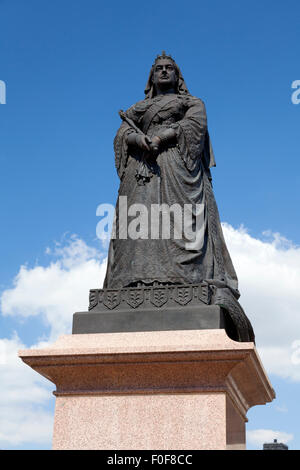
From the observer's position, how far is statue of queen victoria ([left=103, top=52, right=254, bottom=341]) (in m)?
9.07

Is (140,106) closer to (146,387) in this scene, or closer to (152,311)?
(152,311)

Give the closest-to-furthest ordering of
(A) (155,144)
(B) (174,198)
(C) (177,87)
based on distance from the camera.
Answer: (B) (174,198), (A) (155,144), (C) (177,87)

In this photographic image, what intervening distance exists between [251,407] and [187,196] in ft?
11.0

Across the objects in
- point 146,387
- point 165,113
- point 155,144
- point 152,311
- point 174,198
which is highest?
point 165,113

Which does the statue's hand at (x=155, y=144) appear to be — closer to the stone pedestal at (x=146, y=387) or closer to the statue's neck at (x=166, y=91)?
the statue's neck at (x=166, y=91)

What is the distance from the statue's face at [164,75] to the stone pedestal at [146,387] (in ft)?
13.5

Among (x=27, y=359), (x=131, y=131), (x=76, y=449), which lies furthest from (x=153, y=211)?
(x=76, y=449)

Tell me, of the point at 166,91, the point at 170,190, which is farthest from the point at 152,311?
the point at 166,91

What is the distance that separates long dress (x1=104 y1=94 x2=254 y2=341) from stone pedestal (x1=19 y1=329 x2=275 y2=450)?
1.05 metres

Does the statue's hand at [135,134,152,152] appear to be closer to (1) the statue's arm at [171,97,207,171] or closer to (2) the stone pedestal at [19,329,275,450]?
(1) the statue's arm at [171,97,207,171]

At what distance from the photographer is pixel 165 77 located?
1043cm

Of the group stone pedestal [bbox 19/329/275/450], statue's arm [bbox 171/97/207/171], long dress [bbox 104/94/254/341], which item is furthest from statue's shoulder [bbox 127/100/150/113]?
stone pedestal [bbox 19/329/275/450]

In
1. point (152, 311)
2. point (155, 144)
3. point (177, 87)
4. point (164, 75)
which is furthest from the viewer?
point (177, 87)

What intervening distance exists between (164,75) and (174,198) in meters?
2.12
